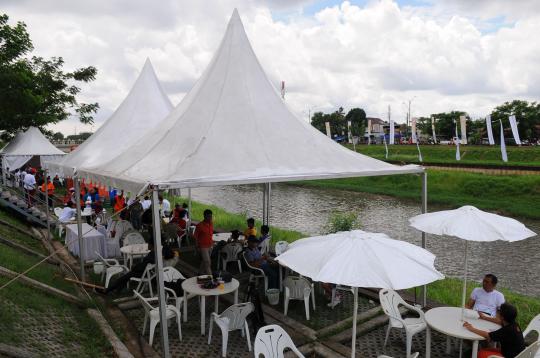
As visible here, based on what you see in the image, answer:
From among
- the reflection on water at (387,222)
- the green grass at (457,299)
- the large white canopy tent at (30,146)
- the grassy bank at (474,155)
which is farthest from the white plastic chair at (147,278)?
the grassy bank at (474,155)

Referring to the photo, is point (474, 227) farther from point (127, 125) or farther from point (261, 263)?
point (127, 125)

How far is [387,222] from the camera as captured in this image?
18562mm

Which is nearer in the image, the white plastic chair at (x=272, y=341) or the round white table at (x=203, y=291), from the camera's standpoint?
the white plastic chair at (x=272, y=341)

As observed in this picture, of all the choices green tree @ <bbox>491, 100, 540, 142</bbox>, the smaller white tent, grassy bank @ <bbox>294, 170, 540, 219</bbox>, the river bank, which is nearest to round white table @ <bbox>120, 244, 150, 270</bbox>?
the river bank

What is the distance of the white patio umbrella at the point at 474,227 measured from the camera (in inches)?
180

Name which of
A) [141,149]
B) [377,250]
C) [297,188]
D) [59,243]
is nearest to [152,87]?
[59,243]

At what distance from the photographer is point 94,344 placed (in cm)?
529

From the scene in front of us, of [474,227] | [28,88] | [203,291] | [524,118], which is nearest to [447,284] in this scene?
[474,227]

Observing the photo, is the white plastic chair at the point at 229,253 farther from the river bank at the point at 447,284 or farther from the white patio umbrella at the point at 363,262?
the white patio umbrella at the point at 363,262

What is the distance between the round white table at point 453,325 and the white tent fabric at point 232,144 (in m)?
2.41

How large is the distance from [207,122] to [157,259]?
255 cm

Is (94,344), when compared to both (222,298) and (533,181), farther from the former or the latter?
(533,181)

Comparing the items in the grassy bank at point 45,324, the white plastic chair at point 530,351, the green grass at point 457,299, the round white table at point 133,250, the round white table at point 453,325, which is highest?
the white plastic chair at point 530,351

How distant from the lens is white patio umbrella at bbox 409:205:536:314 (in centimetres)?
457
